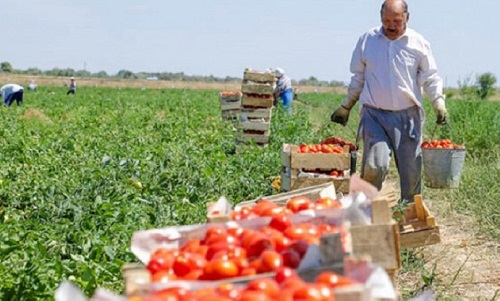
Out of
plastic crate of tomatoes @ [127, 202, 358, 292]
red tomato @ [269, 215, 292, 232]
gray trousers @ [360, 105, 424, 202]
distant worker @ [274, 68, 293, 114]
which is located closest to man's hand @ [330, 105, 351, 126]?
gray trousers @ [360, 105, 424, 202]

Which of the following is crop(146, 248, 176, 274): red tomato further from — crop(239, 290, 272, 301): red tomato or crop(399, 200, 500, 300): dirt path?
crop(399, 200, 500, 300): dirt path

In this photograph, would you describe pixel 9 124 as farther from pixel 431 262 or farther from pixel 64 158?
pixel 431 262

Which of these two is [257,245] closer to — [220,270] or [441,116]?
[220,270]

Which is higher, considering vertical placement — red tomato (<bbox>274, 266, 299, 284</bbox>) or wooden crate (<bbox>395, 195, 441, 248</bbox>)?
red tomato (<bbox>274, 266, 299, 284</bbox>)

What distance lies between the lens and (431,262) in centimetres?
618

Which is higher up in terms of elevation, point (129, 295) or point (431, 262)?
point (129, 295)

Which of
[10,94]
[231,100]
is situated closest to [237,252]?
[231,100]

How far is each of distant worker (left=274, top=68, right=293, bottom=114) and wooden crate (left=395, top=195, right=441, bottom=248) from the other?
1132 cm

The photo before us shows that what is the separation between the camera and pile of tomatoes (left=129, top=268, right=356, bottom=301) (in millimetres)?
2400

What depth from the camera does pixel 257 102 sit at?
12.1 metres

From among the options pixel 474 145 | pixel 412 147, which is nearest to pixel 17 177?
pixel 412 147

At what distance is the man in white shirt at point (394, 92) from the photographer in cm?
590

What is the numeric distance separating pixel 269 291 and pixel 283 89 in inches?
559

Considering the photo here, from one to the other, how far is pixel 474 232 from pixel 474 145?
522 centimetres
